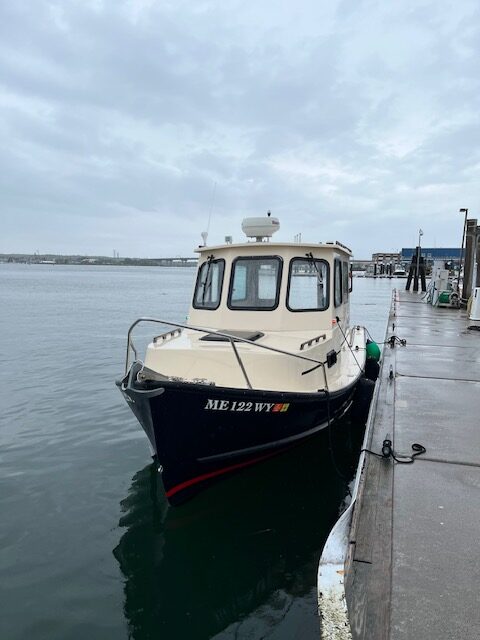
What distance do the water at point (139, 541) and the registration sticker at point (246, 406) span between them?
4.11ft

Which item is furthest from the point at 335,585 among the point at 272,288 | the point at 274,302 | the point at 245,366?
the point at 272,288

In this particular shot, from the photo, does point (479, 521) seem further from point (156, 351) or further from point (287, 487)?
point (156, 351)

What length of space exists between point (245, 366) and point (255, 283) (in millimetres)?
1986

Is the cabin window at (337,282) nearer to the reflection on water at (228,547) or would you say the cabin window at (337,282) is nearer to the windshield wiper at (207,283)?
the windshield wiper at (207,283)

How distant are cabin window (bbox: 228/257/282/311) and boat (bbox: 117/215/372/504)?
0.02 m

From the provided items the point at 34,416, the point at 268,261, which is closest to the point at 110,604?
the point at 268,261

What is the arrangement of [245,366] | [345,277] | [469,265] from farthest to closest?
[469,265] → [345,277] → [245,366]

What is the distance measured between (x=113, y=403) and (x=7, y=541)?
5.03m

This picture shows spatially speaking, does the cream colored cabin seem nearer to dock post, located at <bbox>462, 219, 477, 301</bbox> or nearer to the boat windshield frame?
the boat windshield frame

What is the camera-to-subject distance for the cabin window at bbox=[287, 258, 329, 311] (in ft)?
24.0

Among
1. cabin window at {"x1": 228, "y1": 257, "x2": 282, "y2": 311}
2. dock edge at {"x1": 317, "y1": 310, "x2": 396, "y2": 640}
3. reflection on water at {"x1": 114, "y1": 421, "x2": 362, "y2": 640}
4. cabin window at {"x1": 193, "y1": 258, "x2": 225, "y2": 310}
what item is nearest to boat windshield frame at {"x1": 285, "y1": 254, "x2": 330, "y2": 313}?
cabin window at {"x1": 228, "y1": 257, "x2": 282, "y2": 311}

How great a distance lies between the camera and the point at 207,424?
208 inches

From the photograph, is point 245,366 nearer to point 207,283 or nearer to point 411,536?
point 207,283

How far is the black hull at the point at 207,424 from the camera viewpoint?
5.07 meters
